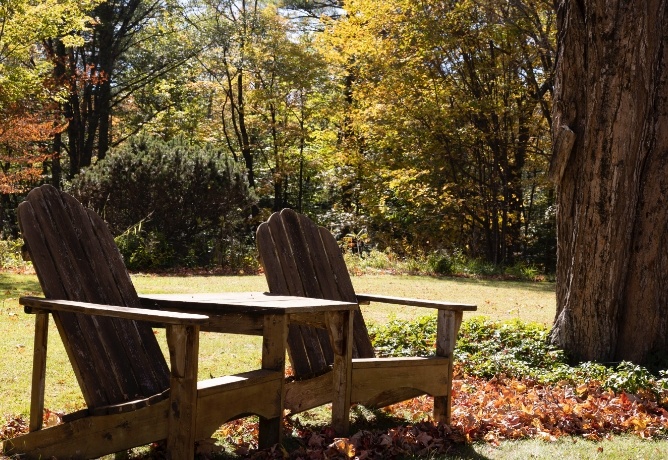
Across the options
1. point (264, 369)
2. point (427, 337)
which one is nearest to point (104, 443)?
point (264, 369)

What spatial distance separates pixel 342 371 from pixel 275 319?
596 millimetres

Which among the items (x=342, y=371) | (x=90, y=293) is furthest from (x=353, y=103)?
(x=90, y=293)

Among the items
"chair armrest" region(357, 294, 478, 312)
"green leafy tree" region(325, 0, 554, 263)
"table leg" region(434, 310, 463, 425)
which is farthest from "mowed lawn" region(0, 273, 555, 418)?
"green leafy tree" region(325, 0, 554, 263)

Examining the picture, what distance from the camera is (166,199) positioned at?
16047 millimetres

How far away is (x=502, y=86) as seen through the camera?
709 inches

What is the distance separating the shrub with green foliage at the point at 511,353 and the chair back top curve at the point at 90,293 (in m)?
3.27

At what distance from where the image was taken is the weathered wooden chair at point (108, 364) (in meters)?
3.20

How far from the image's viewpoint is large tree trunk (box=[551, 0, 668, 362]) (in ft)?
20.5

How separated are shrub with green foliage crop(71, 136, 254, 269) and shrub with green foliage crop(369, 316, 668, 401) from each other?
9.04 m

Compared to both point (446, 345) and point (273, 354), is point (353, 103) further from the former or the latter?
point (273, 354)

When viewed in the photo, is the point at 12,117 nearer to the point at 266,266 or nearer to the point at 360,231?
the point at 360,231

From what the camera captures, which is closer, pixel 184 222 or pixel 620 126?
pixel 620 126

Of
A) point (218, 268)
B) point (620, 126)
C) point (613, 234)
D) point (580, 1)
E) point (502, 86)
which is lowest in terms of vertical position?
point (218, 268)

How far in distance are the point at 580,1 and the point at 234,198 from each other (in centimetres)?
1119
